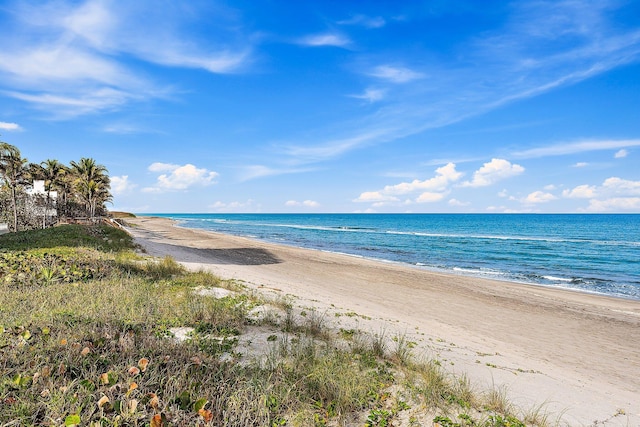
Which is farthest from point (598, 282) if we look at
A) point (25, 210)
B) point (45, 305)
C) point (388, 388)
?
point (25, 210)

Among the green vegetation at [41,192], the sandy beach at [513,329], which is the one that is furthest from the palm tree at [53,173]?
the sandy beach at [513,329]

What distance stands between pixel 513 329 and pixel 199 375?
1159 cm

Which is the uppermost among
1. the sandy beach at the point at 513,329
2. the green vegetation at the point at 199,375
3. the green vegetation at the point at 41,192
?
the green vegetation at the point at 41,192

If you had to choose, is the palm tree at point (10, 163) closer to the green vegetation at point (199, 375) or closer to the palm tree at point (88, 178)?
the palm tree at point (88, 178)

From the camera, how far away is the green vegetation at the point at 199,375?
11.6 ft

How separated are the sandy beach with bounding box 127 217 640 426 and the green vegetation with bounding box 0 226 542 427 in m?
1.46

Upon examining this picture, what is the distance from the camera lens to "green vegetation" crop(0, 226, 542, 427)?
3.54 m

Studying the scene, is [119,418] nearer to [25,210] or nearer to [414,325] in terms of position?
[414,325]

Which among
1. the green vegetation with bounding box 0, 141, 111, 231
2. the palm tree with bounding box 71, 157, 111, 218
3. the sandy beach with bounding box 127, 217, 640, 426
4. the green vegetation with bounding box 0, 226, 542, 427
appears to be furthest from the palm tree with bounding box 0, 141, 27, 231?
the green vegetation with bounding box 0, 226, 542, 427

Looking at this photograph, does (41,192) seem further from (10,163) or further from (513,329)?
(513,329)

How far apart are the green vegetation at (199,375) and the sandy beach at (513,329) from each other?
1.46m

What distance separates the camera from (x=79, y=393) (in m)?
3.61

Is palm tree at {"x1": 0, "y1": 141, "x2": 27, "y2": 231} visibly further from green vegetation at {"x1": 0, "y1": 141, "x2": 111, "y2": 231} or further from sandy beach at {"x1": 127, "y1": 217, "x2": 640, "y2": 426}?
sandy beach at {"x1": 127, "y1": 217, "x2": 640, "y2": 426}

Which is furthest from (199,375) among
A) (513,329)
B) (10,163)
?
(10,163)
